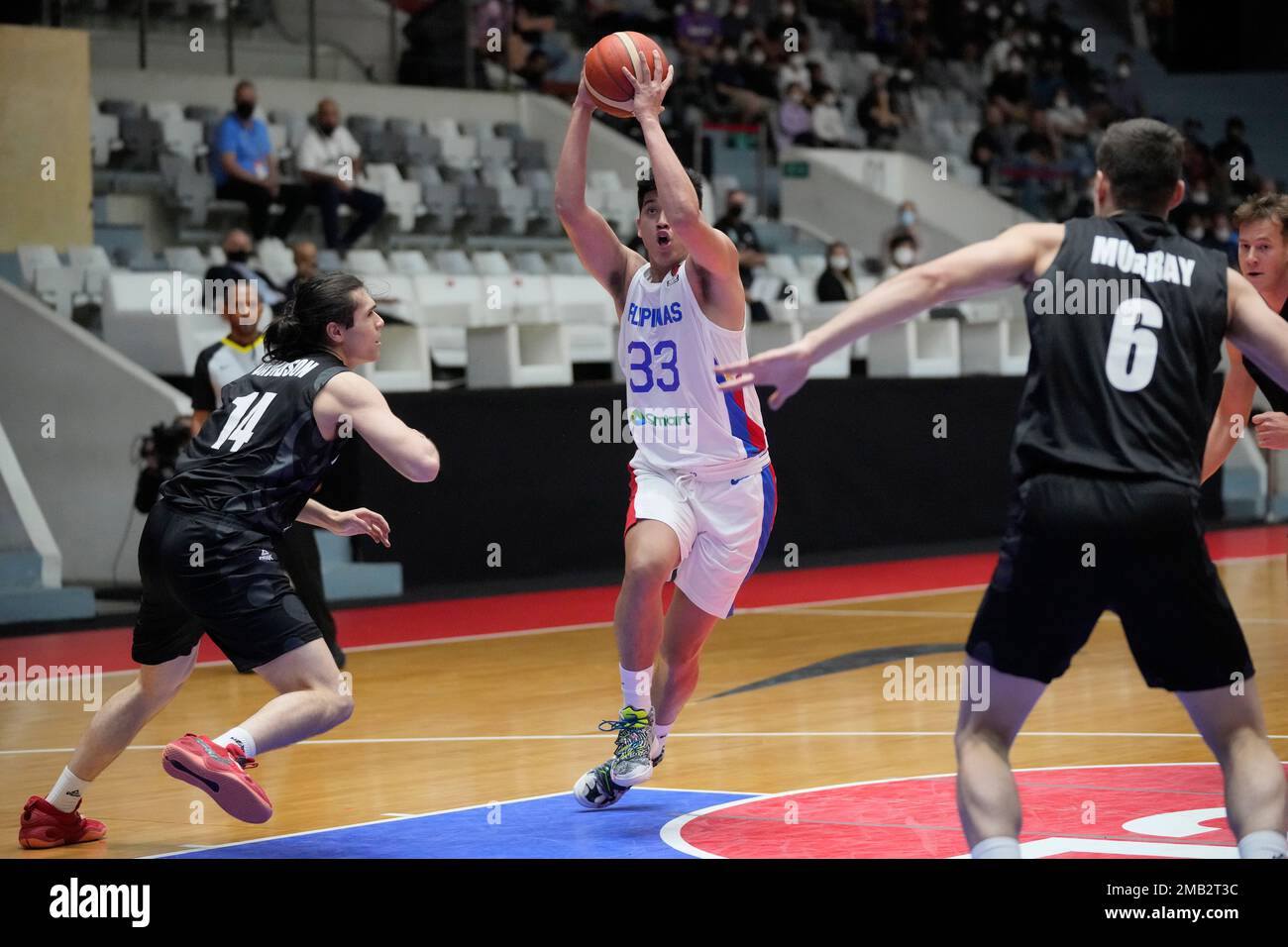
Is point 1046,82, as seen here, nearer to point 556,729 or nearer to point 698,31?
point 698,31

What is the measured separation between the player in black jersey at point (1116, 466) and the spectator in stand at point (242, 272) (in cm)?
821

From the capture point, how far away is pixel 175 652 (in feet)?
19.7

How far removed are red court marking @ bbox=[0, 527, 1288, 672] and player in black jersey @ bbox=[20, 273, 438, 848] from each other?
4.36 meters

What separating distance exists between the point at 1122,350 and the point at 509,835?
2698 millimetres

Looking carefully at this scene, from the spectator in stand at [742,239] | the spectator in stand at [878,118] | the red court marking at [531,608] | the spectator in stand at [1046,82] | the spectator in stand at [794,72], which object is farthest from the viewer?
the spectator in stand at [1046,82]

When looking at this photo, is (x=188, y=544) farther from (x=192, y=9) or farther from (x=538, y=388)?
(x=192, y=9)

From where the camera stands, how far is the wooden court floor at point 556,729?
269 inches

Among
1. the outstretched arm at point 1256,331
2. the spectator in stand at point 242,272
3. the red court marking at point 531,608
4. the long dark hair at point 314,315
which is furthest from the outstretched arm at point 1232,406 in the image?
the spectator in stand at point 242,272

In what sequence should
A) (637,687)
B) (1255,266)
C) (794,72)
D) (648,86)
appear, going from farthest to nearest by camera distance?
1. (794,72)
2. (637,687)
3. (1255,266)
4. (648,86)

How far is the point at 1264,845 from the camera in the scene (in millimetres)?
4246

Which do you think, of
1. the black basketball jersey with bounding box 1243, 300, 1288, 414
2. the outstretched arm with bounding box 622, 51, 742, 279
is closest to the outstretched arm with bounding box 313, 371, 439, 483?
the outstretched arm with bounding box 622, 51, 742, 279

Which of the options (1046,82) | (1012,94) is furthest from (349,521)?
(1046,82)

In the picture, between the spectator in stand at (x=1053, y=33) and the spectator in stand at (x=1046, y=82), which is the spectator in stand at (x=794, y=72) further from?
the spectator in stand at (x=1053, y=33)
